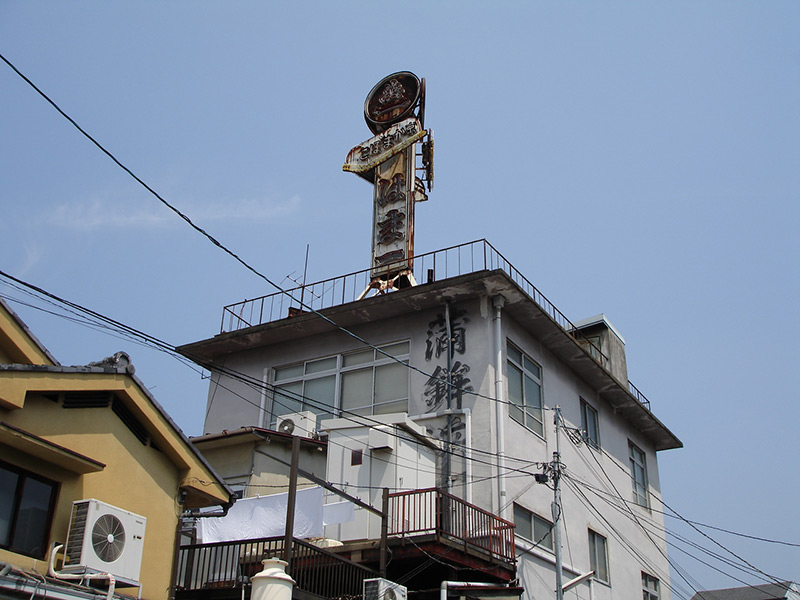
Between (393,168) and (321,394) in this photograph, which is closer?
(321,394)

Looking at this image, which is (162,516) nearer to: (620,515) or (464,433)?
(464,433)

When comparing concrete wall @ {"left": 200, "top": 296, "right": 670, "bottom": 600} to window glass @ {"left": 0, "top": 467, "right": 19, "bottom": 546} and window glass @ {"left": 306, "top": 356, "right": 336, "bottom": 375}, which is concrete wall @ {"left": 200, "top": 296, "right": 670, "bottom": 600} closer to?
window glass @ {"left": 306, "top": 356, "right": 336, "bottom": 375}

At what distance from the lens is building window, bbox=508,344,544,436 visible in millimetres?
20969

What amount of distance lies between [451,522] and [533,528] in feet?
13.7

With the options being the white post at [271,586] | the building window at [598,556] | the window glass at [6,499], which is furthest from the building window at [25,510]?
the building window at [598,556]

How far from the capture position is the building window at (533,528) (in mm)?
19719

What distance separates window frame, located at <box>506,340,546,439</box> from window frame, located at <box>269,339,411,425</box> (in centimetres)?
251

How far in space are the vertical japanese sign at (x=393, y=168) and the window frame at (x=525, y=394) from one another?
3596mm

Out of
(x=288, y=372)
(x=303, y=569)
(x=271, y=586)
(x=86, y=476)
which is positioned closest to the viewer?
(x=271, y=586)

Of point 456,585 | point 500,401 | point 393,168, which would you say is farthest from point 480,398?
→ point 393,168

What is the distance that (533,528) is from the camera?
2025 centimetres

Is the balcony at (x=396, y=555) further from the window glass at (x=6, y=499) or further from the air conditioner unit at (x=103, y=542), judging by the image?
the window glass at (x=6, y=499)

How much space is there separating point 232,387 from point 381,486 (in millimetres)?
7637

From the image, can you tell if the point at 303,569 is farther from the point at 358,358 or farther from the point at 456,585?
the point at 358,358
